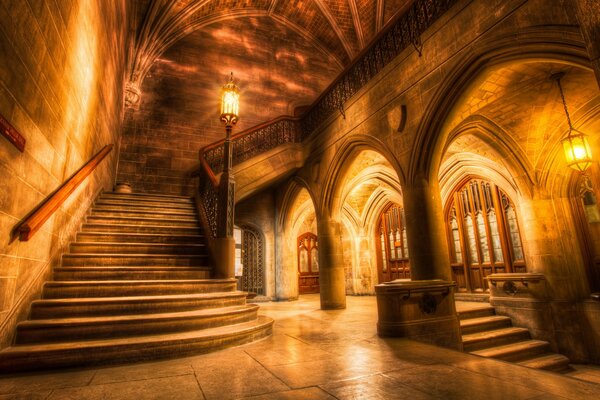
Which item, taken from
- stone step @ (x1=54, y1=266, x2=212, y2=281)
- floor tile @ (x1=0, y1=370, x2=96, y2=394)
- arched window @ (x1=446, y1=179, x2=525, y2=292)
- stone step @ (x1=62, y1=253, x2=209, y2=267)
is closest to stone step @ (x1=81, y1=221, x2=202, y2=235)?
stone step @ (x1=62, y1=253, x2=209, y2=267)

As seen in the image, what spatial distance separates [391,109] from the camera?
18.9ft

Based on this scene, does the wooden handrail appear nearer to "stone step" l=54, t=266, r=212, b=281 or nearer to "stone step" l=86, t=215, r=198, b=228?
"stone step" l=54, t=266, r=212, b=281

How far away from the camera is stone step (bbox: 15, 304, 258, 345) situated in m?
2.79

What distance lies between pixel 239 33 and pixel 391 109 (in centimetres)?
961

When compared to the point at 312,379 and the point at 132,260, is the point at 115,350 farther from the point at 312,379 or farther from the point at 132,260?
the point at 132,260

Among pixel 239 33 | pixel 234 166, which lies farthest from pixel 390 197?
pixel 239 33

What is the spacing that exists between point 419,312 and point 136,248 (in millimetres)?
4105

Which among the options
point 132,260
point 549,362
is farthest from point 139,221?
point 549,362

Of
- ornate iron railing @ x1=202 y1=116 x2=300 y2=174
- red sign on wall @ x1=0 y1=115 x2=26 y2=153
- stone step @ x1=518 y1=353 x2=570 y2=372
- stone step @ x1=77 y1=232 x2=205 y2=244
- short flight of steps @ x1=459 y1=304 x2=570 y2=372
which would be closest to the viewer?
red sign on wall @ x1=0 y1=115 x2=26 y2=153

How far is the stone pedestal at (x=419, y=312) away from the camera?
3852 millimetres

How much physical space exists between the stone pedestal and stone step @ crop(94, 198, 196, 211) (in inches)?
188

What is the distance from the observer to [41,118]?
307cm

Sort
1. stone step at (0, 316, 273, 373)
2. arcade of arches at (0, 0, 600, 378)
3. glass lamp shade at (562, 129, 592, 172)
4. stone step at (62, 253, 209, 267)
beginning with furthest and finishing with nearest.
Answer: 1. glass lamp shade at (562, 129, 592, 172)
2. stone step at (62, 253, 209, 267)
3. arcade of arches at (0, 0, 600, 378)
4. stone step at (0, 316, 273, 373)

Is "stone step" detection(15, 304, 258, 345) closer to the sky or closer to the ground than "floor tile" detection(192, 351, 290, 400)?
closer to the sky
